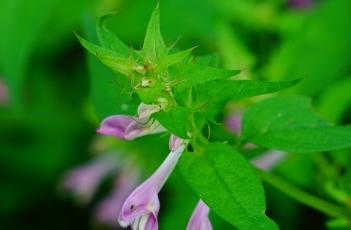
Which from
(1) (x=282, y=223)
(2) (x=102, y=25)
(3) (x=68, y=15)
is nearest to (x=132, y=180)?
(1) (x=282, y=223)

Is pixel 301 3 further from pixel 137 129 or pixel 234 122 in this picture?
pixel 137 129

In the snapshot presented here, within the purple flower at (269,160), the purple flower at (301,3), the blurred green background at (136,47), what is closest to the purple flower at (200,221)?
the blurred green background at (136,47)

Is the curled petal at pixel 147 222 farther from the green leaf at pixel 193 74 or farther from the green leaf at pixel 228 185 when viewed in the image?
the green leaf at pixel 193 74

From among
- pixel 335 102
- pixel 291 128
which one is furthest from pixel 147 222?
pixel 335 102

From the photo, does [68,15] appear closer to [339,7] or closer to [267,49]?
[267,49]

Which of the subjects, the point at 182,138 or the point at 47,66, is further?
the point at 47,66

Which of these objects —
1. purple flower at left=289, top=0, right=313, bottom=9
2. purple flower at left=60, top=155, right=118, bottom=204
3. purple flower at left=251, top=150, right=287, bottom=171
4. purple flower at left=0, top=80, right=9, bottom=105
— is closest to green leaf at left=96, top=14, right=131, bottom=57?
purple flower at left=251, top=150, right=287, bottom=171
